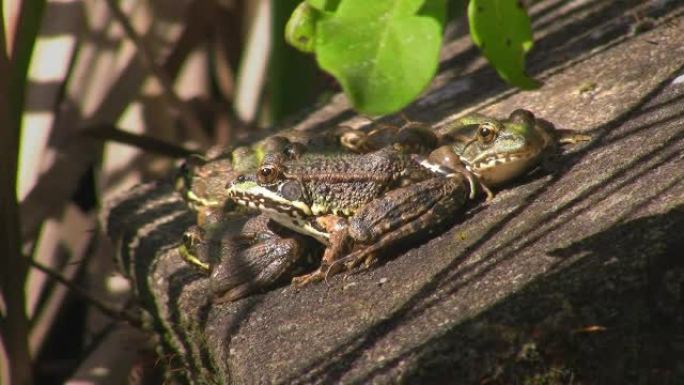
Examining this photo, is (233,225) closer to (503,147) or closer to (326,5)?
(503,147)

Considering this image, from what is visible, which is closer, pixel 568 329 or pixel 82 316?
pixel 568 329

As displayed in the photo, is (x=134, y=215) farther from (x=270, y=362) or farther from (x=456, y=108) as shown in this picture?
(x=270, y=362)

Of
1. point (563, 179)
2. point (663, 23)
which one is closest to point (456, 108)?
point (663, 23)

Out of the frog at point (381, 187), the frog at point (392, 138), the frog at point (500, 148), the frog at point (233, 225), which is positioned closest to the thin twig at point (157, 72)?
the frog at point (233, 225)

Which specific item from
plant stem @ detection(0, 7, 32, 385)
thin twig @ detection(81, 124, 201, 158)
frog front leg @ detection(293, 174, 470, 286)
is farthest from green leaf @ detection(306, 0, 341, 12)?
thin twig @ detection(81, 124, 201, 158)

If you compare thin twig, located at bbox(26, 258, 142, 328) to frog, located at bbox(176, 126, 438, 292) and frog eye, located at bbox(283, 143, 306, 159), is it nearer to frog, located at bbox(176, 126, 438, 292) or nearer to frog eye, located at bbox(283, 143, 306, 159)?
frog, located at bbox(176, 126, 438, 292)

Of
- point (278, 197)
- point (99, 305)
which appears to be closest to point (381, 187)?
point (278, 197)
